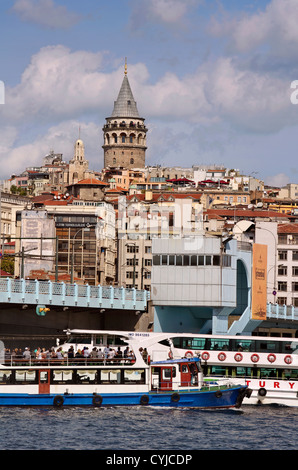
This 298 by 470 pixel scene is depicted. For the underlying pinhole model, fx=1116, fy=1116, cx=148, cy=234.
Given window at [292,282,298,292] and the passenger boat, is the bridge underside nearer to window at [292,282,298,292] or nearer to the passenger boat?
the passenger boat

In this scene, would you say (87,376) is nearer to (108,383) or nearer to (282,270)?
(108,383)

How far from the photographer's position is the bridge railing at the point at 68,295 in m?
81.6

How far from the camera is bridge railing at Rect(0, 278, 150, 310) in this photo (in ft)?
268

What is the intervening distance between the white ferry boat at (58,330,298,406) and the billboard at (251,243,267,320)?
906 inches

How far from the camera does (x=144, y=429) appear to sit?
194 feet

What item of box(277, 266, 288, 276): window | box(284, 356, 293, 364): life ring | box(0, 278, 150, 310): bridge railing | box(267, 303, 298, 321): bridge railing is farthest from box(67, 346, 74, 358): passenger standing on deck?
box(277, 266, 288, 276): window

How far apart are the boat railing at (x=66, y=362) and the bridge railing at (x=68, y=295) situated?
12.7 metres

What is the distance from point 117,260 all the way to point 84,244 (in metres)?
8.47

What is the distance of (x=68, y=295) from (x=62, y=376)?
18.8 m

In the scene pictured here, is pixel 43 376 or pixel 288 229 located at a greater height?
pixel 288 229

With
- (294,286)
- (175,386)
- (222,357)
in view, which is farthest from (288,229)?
(175,386)

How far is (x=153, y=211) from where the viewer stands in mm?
178125
